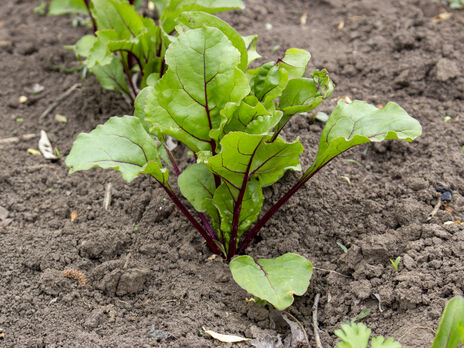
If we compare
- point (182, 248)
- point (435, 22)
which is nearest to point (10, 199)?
point (182, 248)

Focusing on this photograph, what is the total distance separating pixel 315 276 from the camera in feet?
8.22

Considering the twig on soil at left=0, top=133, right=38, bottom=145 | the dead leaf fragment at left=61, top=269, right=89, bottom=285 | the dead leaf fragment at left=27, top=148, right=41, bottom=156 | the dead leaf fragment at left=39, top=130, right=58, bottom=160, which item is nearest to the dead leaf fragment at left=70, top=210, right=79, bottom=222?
the dead leaf fragment at left=61, top=269, right=89, bottom=285

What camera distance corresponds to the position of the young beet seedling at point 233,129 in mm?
2160

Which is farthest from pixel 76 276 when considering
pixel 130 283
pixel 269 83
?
pixel 269 83

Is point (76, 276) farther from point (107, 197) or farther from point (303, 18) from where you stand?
point (303, 18)

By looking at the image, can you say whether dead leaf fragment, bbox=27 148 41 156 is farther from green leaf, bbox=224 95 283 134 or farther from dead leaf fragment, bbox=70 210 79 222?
green leaf, bbox=224 95 283 134

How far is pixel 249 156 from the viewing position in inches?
85.1

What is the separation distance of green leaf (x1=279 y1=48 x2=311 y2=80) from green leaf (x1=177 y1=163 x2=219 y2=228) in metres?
0.64

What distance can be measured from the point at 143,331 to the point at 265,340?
20.9 inches

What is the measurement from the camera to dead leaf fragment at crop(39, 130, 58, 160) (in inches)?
129

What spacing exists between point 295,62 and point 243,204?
0.71 metres

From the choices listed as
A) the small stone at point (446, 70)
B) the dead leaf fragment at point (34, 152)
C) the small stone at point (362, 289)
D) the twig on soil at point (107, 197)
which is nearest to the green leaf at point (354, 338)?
the small stone at point (362, 289)

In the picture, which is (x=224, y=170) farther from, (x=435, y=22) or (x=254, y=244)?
(x=435, y=22)

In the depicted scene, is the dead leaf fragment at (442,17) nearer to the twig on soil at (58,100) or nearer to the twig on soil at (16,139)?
the twig on soil at (58,100)
